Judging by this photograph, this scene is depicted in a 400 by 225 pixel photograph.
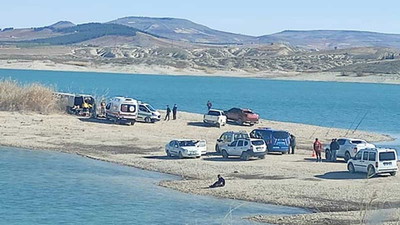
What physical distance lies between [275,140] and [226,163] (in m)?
4.80

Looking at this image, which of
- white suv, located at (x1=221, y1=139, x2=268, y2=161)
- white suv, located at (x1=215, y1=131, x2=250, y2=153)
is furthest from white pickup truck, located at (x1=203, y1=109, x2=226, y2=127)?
white suv, located at (x1=221, y1=139, x2=268, y2=161)

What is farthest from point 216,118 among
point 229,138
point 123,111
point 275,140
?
point 229,138

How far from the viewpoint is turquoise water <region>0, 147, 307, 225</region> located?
25.2m

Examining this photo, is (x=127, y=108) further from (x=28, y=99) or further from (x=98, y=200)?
(x=98, y=200)

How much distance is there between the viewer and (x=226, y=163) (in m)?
37.6

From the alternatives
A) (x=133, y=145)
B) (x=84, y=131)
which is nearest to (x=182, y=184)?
(x=133, y=145)

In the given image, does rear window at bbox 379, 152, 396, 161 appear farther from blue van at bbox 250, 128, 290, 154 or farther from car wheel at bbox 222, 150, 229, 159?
blue van at bbox 250, 128, 290, 154

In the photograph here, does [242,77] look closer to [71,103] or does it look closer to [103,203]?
[71,103]

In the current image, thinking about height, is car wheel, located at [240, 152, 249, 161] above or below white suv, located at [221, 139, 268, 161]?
below

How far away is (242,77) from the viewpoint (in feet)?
631

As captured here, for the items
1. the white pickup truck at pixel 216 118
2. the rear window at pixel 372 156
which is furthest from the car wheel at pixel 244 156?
the white pickup truck at pixel 216 118

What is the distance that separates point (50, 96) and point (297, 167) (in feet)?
82.3

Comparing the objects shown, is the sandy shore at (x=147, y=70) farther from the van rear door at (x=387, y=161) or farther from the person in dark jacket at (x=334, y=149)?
the van rear door at (x=387, y=161)

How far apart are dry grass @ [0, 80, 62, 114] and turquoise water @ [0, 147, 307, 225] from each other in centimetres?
1944
